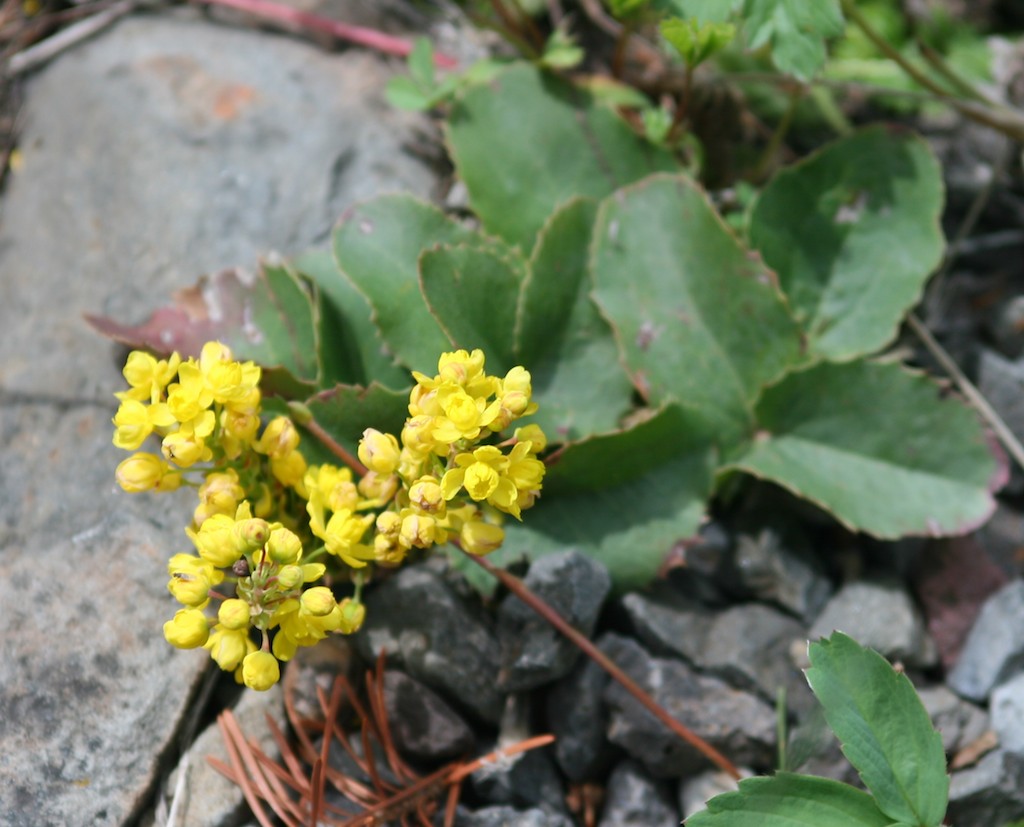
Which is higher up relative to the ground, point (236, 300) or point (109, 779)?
point (236, 300)

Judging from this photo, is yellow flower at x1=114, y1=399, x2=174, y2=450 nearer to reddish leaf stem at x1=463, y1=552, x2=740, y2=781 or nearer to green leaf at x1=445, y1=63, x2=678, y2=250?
reddish leaf stem at x1=463, y1=552, x2=740, y2=781

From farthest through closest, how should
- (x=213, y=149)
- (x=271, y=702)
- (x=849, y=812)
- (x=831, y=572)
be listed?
(x=213, y=149)
(x=831, y=572)
(x=271, y=702)
(x=849, y=812)

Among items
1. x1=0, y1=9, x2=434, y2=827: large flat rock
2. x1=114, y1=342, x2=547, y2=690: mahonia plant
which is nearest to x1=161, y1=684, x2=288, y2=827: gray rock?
x1=0, y1=9, x2=434, y2=827: large flat rock

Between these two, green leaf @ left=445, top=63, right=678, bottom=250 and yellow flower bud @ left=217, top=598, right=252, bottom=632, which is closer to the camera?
yellow flower bud @ left=217, top=598, right=252, bottom=632

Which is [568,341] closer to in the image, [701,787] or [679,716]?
[679,716]

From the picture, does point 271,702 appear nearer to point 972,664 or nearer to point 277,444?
point 277,444

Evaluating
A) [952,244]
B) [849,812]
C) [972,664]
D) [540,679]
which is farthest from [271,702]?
[952,244]
